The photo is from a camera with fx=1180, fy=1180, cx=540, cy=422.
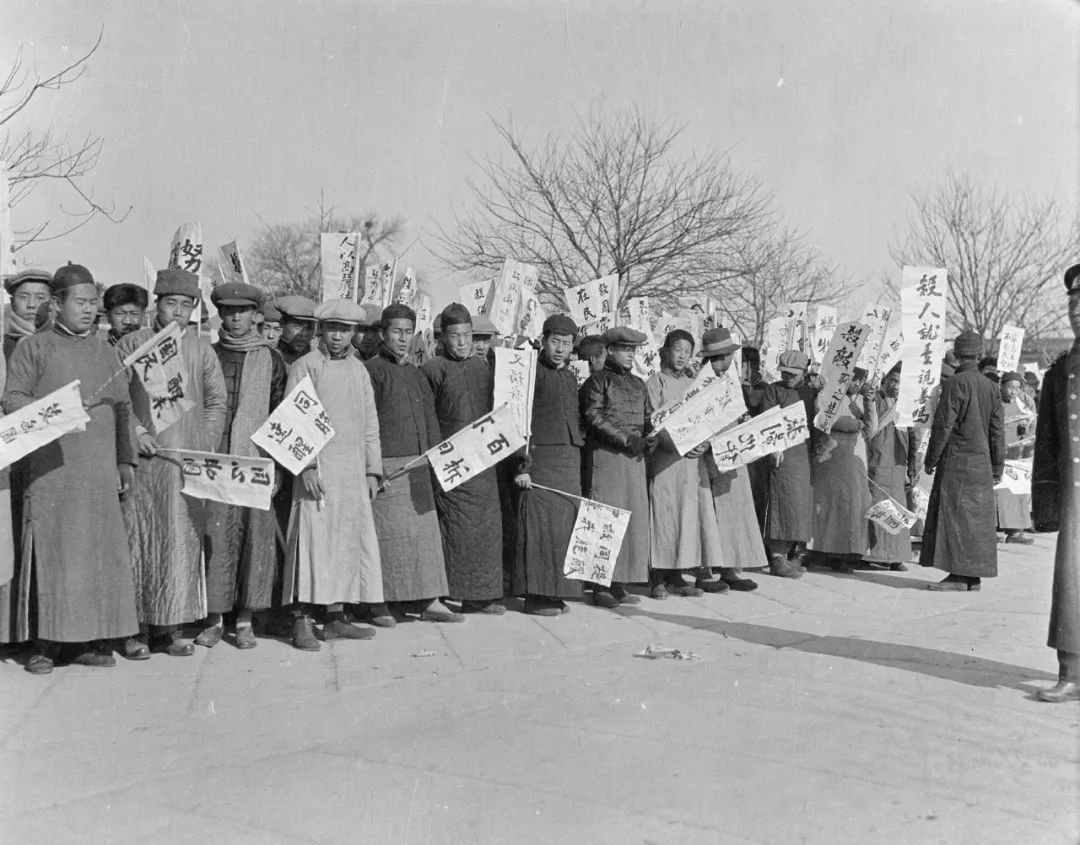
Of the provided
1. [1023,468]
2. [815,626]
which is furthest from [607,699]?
[1023,468]

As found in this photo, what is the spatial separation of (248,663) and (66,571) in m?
1.01

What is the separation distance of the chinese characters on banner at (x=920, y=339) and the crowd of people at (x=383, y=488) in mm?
251

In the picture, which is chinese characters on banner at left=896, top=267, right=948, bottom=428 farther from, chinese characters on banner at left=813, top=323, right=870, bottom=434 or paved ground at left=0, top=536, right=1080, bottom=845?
paved ground at left=0, top=536, right=1080, bottom=845

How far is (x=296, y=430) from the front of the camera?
649 cm

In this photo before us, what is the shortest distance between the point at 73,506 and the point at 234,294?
1534 mm

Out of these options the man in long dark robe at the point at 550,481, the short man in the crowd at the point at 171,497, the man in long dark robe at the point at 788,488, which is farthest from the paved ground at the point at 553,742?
the man in long dark robe at the point at 788,488

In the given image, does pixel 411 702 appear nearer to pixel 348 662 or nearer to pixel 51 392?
pixel 348 662

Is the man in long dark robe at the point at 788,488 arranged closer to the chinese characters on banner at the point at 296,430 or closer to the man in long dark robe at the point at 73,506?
the chinese characters on banner at the point at 296,430

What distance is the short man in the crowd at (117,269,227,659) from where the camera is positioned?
20.2 ft

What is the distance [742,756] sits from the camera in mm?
4383

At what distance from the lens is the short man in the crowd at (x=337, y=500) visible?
6637 mm

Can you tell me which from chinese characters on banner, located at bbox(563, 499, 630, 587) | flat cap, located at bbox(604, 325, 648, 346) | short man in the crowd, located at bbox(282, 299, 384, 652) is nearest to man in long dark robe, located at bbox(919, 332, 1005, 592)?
flat cap, located at bbox(604, 325, 648, 346)

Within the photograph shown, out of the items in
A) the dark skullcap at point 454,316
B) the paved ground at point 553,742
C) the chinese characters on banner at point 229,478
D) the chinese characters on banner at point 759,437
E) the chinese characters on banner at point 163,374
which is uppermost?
the dark skullcap at point 454,316

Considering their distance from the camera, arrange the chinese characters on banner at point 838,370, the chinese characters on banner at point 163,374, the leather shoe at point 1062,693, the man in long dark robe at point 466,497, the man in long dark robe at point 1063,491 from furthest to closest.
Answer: the chinese characters on banner at point 838,370 < the man in long dark robe at point 466,497 < the chinese characters on banner at point 163,374 < the man in long dark robe at point 1063,491 < the leather shoe at point 1062,693
